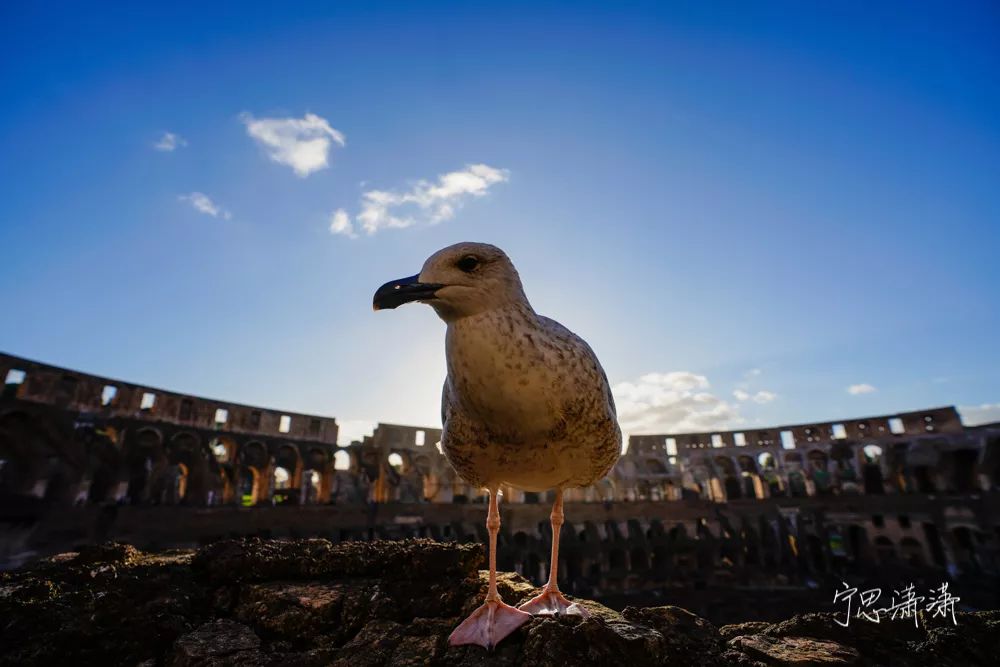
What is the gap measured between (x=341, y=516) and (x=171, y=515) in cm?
744

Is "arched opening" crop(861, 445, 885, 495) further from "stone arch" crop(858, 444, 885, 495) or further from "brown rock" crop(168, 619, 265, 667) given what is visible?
"brown rock" crop(168, 619, 265, 667)

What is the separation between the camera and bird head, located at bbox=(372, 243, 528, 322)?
2.28 m

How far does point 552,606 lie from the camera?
241 centimetres

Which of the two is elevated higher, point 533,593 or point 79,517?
point 533,593

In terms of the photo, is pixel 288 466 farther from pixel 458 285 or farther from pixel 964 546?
pixel 964 546

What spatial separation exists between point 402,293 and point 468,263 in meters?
0.40

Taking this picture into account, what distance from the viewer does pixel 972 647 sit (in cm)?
241

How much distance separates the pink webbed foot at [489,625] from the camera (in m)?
1.93

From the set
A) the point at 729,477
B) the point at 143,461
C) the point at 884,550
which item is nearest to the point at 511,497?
the point at 729,477

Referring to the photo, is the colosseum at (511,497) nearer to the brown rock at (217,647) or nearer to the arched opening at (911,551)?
the arched opening at (911,551)

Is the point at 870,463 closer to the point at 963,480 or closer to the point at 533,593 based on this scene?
the point at 963,480

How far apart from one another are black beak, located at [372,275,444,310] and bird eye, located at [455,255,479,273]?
0.19m

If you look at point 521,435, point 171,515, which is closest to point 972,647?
point 521,435

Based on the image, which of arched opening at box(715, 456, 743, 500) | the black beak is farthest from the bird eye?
arched opening at box(715, 456, 743, 500)
